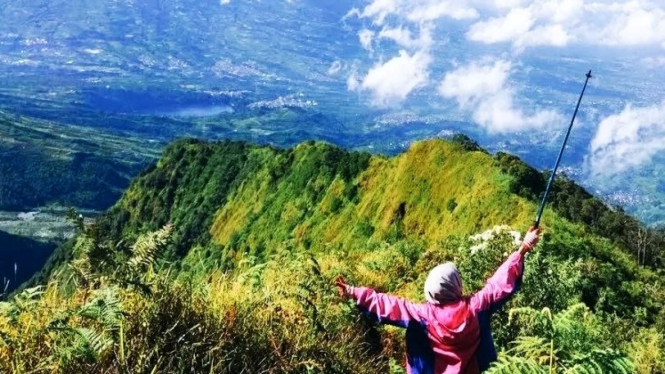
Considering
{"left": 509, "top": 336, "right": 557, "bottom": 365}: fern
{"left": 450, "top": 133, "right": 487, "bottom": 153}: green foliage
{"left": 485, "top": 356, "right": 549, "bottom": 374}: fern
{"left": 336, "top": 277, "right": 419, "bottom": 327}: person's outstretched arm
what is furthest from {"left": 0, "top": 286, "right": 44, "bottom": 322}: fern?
{"left": 450, "top": 133, "right": 487, "bottom": 153}: green foliage

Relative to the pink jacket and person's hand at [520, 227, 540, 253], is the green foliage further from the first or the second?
the pink jacket

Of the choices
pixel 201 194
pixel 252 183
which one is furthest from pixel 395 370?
pixel 201 194

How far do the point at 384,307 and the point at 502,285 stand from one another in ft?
3.35

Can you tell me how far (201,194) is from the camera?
98.1 m

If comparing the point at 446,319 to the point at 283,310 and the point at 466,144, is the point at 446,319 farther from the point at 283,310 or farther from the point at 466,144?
the point at 466,144

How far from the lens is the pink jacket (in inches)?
211

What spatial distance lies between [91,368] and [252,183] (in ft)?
275

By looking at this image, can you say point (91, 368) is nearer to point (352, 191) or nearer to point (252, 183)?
point (352, 191)

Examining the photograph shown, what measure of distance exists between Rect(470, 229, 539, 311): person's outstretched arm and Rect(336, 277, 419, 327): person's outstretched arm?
0.53 m

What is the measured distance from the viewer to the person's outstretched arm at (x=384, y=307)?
18.2 ft

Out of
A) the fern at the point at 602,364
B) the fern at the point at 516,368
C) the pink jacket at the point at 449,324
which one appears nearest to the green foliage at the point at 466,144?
the pink jacket at the point at 449,324

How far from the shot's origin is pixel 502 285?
564 cm

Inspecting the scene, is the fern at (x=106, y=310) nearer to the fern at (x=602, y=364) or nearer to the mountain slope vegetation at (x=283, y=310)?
the mountain slope vegetation at (x=283, y=310)

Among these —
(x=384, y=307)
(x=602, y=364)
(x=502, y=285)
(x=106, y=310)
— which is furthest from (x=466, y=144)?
(x=106, y=310)
